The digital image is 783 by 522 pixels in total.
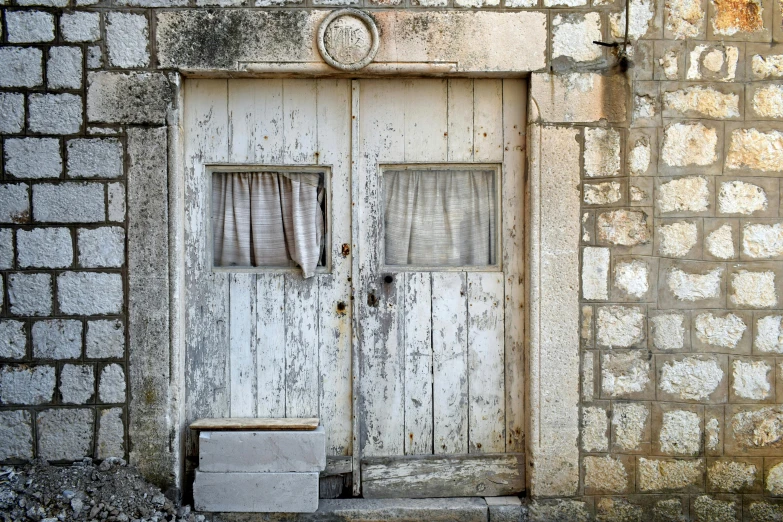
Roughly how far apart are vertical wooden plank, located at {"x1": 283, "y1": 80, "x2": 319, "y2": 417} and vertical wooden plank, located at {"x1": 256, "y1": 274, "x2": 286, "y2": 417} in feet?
0.10

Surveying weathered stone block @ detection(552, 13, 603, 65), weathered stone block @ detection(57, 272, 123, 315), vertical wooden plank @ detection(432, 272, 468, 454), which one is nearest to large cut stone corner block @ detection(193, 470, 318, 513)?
vertical wooden plank @ detection(432, 272, 468, 454)

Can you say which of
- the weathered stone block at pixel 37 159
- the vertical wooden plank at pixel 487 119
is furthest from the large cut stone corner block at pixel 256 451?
the vertical wooden plank at pixel 487 119

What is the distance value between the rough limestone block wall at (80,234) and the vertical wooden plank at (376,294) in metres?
0.98

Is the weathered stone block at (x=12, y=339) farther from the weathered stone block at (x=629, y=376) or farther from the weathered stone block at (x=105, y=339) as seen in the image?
the weathered stone block at (x=629, y=376)

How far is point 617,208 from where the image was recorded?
3244mm

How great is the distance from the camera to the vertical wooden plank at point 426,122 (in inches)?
133

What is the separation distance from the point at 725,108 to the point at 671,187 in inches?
18.9

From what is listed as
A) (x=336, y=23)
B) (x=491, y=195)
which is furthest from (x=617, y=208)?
(x=336, y=23)

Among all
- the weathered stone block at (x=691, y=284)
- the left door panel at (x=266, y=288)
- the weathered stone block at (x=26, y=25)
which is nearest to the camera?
the weathered stone block at (x=26, y=25)

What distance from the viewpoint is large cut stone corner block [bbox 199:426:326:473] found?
3217 millimetres

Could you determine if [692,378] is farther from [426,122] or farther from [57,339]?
[57,339]

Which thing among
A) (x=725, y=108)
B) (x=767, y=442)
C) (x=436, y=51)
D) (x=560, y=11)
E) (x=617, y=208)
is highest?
(x=560, y=11)

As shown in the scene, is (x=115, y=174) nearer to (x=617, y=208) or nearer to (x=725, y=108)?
(x=617, y=208)

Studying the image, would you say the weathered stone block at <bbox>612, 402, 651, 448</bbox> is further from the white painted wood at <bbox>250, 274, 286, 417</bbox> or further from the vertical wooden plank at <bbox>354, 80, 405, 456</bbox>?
the white painted wood at <bbox>250, 274, 286, 417</bbox>
